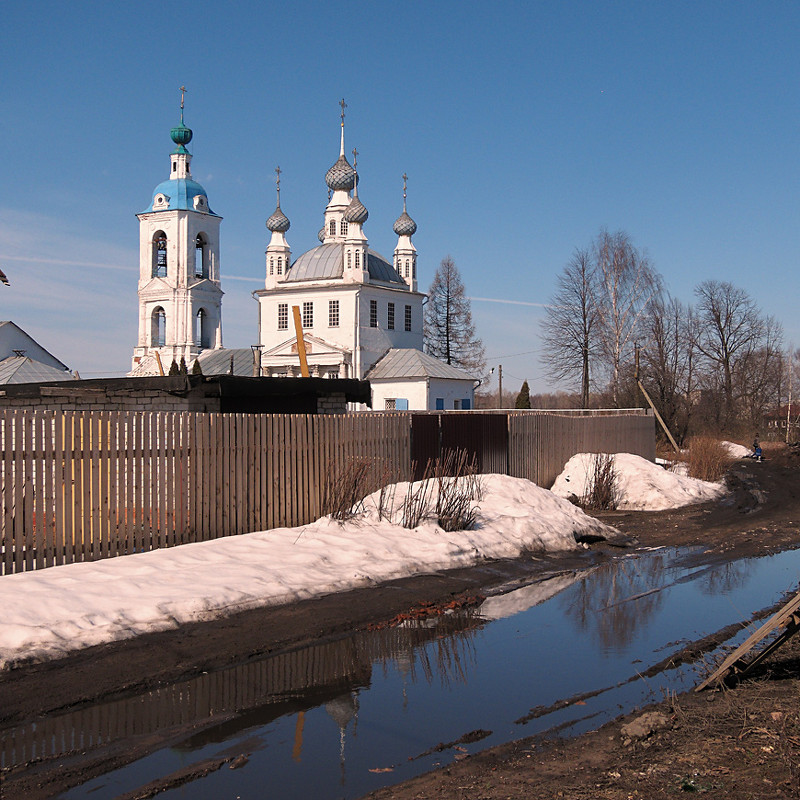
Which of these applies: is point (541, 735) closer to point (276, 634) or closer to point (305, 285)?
point (276, 634)

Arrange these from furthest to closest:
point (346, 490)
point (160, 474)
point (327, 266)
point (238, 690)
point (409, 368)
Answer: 1. point (327, 266)
2. point (409, 368)
3. point (346, 490)
4. point (160, 474)
5. point (238, 690)

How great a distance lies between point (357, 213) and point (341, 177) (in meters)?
7.06

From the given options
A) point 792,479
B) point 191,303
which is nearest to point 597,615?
point 792,479

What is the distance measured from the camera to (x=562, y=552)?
13.8 m

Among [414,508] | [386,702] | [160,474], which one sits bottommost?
[386,702]

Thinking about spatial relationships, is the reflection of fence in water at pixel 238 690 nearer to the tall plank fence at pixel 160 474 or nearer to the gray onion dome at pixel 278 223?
the tall plank fence at pixel 160 474

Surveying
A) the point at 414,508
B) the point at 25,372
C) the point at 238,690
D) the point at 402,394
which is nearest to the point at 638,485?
the point at 414,508

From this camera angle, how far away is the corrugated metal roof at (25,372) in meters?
37.5

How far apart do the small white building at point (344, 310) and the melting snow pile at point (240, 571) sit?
40.7m

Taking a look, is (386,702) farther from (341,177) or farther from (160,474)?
(341,177)

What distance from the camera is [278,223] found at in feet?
218

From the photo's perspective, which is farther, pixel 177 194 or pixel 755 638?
pixel 177 194

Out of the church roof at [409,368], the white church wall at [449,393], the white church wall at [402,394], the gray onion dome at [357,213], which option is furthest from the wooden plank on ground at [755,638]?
the gray onion dome at [357,213]

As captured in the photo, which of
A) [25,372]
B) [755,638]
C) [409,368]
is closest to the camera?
[755,638]
